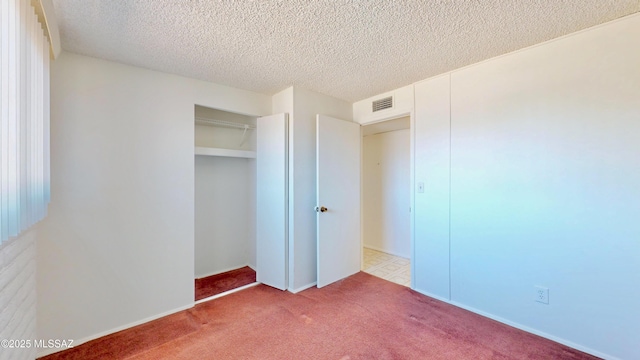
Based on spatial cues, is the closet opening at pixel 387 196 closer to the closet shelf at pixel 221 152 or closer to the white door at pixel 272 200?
the white door at pixel 272 200

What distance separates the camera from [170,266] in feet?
7.91

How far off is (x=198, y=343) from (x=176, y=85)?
2.31 meters

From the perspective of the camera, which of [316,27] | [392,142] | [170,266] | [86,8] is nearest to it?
[86,8]

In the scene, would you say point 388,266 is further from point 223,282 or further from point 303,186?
point 223,282

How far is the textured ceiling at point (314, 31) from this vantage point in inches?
60.7

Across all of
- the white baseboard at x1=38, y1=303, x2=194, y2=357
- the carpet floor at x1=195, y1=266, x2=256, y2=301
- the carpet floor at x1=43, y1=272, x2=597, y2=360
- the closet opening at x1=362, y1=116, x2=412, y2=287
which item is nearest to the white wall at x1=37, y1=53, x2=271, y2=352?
the white baseboard at x1=38, y1=303, x2=194, y2=357

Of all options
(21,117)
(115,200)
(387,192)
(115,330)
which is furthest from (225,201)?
(387,192)

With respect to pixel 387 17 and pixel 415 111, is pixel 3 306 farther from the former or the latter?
pixel 415 111

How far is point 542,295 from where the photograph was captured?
200cm

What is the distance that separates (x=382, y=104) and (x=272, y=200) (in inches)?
71.6

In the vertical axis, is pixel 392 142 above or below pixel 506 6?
below

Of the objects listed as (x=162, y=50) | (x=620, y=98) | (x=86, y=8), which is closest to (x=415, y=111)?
(x=620, y=98)

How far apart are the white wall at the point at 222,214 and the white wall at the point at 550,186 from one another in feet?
8.40

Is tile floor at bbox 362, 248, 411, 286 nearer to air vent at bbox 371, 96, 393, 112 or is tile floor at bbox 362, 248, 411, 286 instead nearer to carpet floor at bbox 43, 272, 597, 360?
carpet floor at bbox 43, 272, 597, 360
